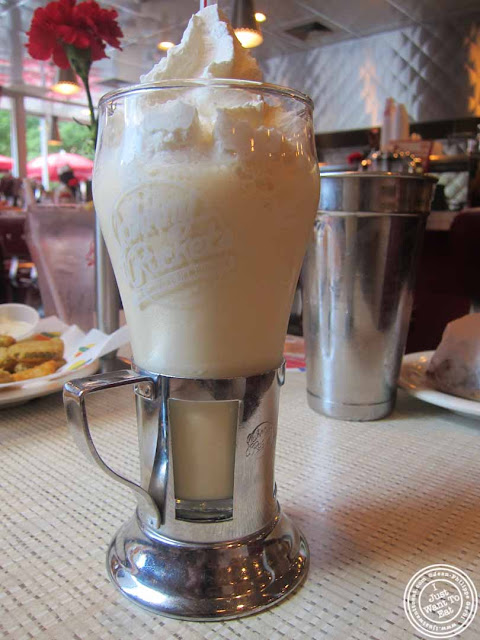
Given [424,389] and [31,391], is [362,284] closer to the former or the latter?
[424,389]

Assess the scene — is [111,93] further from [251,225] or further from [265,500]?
[265,500]

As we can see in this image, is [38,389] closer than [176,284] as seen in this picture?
No

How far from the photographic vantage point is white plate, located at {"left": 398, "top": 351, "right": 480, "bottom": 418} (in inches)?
25.0

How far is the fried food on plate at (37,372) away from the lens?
70cm

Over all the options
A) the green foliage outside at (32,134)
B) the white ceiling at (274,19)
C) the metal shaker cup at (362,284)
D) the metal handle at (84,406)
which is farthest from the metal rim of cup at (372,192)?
the green foliage outside at (32,134)

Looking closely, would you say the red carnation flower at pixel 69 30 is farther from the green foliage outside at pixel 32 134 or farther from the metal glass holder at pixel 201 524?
the green foliage outside at pixel 32 134

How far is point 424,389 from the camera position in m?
0.70

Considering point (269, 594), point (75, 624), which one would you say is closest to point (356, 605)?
point (269, 594)

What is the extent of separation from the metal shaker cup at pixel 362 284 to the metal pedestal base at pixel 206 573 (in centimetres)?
31

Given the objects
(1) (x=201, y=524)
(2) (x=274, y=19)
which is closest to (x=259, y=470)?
(1) (x=201, y=524)

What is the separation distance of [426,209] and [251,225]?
42 centimetres

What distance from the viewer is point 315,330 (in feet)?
2.28

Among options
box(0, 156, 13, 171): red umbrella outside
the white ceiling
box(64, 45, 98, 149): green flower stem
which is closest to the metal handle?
box(64, 45, 98, 149): green flower stem

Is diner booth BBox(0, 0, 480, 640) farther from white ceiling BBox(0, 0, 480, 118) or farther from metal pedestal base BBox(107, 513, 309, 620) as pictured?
white ceiling BBox(0, 0, 480, 118)
